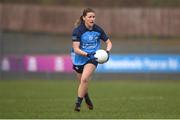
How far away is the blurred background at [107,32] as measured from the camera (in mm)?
28625

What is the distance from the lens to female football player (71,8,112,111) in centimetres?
1208

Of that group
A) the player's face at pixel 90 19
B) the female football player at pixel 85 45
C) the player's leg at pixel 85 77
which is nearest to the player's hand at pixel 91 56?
the female football player at pixel 85 45

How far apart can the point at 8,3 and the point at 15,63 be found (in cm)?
1091

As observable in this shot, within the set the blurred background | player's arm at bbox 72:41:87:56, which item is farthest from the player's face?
the blurred background

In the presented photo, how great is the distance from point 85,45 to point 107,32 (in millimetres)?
26351

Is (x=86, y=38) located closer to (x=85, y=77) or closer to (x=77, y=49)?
(x=77, y=49)

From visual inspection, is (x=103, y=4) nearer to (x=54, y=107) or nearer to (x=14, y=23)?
Result: (x=14, y=23)

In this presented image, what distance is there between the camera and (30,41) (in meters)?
33.8

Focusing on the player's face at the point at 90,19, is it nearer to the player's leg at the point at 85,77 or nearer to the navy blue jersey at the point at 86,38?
the navy blue jersey at the point at 86,38

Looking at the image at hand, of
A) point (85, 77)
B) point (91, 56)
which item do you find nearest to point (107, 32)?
point (91, 56)

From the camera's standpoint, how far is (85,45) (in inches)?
483

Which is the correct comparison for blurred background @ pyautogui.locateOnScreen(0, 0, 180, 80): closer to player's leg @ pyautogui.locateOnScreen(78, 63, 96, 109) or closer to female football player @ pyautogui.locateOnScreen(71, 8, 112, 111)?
female football player @ pyautogui.locateOnScreen(71, 8, 112, 111)

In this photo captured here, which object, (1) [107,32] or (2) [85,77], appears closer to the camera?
(2) [85,77]

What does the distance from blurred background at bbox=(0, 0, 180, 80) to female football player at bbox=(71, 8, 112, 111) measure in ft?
53.0
